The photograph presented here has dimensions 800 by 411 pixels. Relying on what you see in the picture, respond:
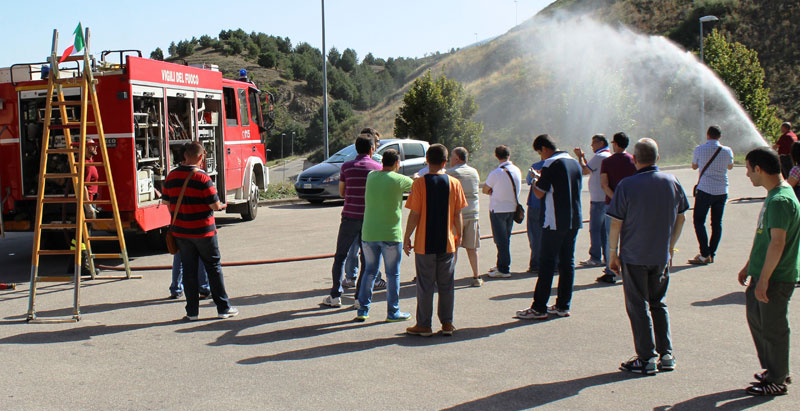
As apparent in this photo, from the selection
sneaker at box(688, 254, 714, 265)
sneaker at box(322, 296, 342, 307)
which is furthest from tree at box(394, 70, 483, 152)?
sneaker at box(322, 296, 342, 307)

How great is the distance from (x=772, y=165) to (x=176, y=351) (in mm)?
4836

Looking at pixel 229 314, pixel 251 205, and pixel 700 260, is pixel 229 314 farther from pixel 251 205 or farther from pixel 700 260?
pixel 251 205

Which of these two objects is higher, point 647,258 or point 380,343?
point 647,258

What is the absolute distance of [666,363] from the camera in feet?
18.0

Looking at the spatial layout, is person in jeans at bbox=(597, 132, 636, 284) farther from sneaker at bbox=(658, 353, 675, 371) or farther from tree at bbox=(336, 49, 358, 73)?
tree at bbox=(336, 49, 358, 73)

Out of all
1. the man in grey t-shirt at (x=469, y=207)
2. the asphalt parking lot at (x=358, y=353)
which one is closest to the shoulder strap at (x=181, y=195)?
the asphalt parking lot at (x=358, y=353)

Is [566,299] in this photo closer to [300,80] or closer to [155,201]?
[155,201]

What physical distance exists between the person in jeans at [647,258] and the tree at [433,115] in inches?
994

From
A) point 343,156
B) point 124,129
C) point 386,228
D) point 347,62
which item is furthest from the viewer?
point 347,62

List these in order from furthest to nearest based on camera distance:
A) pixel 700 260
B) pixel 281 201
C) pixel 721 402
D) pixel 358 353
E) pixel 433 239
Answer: pixel 281 201 < pixel 700 260 < pixel 433 239 < pixel 358 353 < pixel 721 402

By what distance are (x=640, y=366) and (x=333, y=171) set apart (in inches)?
586

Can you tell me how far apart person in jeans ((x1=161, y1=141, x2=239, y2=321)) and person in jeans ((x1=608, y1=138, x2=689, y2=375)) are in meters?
3.97

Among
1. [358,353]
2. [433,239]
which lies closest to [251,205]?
[433,239]

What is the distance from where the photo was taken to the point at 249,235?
14.0m
